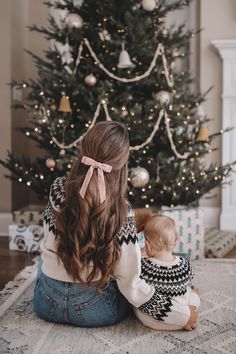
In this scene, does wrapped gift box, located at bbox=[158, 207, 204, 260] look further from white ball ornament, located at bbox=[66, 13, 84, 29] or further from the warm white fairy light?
white ball ornament, located at bbox=[66, 13, 84, 29]

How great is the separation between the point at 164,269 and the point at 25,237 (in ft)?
5.56

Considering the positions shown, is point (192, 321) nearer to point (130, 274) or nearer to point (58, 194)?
point (130, 274)

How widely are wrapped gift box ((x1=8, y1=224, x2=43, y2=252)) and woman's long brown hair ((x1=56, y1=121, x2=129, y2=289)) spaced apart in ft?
5.15

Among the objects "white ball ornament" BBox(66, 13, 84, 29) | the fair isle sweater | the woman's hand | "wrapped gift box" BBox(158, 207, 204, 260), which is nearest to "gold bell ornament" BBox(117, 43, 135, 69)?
"white ball ornament" BBox(66, 13, 84, 29)

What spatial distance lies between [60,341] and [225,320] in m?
0.73

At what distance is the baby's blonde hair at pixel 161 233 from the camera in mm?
2016

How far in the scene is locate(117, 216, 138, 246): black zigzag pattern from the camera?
1.79 meters

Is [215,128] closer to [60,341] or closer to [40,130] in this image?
[40,130]

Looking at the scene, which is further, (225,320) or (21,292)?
(21,292)

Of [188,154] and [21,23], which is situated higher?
[21,23]

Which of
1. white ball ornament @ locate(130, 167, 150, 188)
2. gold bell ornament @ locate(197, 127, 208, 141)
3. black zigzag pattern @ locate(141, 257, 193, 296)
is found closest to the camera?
black zigzag pattern @ locate(141, 257, 193, 296)

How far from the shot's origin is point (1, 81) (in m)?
4.14

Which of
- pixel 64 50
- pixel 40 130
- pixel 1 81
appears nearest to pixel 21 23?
pixel 1 81

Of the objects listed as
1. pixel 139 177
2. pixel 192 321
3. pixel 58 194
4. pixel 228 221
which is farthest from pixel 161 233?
pixel 228 221
